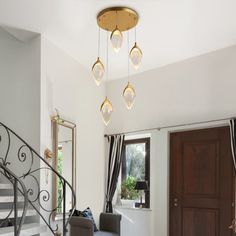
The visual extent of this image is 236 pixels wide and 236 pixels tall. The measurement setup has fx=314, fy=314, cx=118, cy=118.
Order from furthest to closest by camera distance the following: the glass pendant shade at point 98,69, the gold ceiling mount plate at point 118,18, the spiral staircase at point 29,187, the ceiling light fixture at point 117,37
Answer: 1. the spiral staircase at point 29,187
2. the gold ceiling mount plate at point 118,18
3. the glass pendant shade at point 98,69
4. the ceiling light fixture at point 117,37

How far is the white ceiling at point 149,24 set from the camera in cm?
383

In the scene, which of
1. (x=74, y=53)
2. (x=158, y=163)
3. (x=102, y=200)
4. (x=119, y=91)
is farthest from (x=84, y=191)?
(x=74, y=53)

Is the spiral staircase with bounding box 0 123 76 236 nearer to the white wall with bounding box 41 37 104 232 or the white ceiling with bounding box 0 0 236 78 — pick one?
the white wall with bounding box 41 37 104 232

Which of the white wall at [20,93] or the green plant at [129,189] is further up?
the white wall at [20,93]

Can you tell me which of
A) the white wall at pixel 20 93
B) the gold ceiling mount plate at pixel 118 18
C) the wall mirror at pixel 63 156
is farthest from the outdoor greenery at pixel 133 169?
the gold ceiling mount plate at pixel 118 18

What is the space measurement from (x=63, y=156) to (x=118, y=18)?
7.64 ft

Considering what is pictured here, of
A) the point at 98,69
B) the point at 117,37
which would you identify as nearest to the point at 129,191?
the point at 98,69

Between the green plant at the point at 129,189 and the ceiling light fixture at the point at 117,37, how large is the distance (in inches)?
104

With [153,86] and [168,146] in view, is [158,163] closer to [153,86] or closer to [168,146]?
[168,146]

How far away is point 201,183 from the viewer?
494 centimetres

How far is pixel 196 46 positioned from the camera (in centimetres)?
487

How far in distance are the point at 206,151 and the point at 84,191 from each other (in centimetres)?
228

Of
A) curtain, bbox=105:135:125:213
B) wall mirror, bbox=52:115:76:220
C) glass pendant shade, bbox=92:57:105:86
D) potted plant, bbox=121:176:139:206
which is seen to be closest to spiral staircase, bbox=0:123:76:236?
wall mirror, bbox=52:115:76:220

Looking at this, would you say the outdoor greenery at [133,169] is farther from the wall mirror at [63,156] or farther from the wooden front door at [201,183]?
the wall mirror at [63,156]
